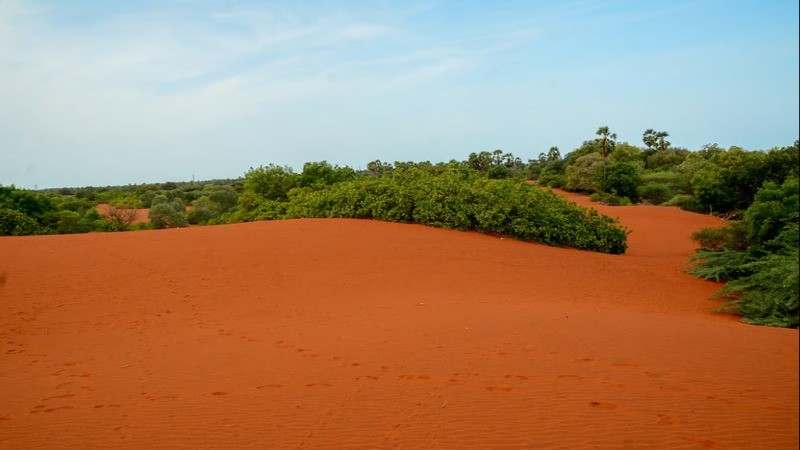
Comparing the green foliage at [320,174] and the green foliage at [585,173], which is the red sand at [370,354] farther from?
the green foliage at [585,173]

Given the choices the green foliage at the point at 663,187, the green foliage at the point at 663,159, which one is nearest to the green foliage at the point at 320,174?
the green foliage at the point at 663,187

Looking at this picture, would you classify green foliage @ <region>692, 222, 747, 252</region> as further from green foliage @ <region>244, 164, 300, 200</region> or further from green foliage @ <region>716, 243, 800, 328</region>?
green foliage @ <region>244, 164, 300, 200</region>

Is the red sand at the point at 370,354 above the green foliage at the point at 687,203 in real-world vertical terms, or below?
below

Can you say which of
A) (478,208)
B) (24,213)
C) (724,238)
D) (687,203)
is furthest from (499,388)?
(687,203)

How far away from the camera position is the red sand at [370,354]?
471 cm

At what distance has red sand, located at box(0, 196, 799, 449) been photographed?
471cm

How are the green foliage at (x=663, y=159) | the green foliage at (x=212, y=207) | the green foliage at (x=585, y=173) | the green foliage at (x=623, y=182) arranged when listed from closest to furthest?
the green foliage at (x=212, y=207)
the green foliage at (x=623, y=182)
the green foliage at (x=585, y=173)
the green foliage at (x=663, y=159)

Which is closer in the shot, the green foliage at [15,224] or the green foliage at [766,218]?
the green foliage at [766,218]

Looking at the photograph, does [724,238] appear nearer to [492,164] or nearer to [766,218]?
[766,218]

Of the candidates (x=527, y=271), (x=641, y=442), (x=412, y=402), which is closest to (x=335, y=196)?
(x=527, y=271)

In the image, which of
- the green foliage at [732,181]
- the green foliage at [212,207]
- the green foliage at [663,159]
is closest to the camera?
the green foliage at [732,181]

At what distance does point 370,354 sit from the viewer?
716cm

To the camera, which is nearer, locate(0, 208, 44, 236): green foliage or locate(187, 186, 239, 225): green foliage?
locate(0, 208, 44, 236): green foliage

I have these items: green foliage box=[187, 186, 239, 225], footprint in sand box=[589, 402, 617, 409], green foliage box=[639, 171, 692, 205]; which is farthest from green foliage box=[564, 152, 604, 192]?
footprint in sand box=[589, 402, 617, 409]
